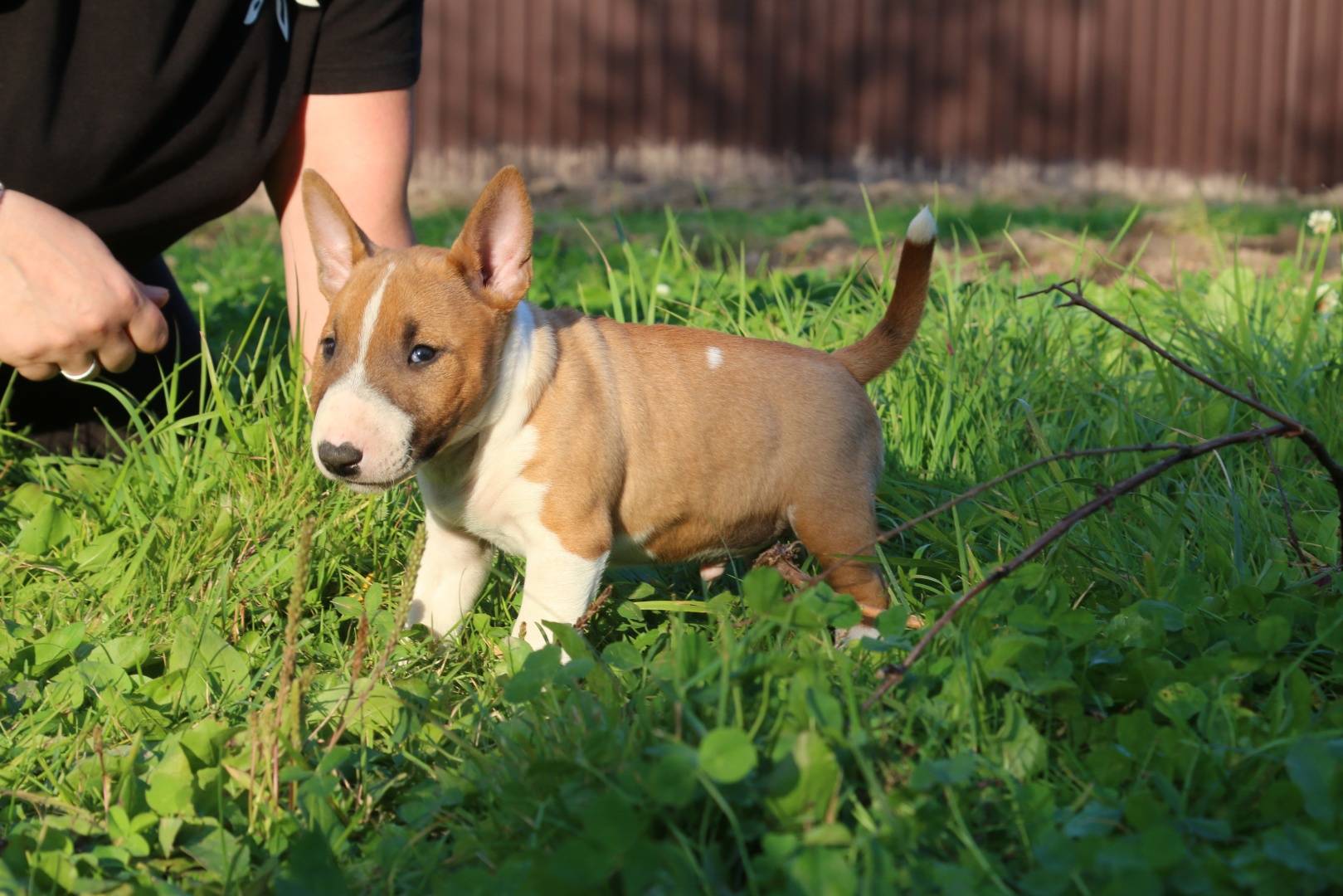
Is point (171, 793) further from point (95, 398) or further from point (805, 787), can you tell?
point (95, 398)

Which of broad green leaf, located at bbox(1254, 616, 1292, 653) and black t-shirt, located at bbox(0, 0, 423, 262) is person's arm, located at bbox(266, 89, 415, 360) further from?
broad green leaf, located at bbox(1254, 616, 1292, 653)

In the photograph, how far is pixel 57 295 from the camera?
305cm

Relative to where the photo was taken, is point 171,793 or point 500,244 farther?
point 500,244

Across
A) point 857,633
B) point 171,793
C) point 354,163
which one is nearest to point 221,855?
point 171,793

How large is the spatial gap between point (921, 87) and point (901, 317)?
10.8m

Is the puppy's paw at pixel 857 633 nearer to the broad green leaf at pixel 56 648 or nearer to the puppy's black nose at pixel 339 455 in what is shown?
the puppy's black nose at pixel 339 455

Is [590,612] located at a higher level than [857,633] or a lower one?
higher

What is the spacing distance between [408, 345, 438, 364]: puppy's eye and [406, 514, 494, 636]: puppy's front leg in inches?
19.8

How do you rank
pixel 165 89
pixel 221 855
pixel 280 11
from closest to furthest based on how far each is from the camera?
pixel 221 855
pixel 165 89
pixel 280 11

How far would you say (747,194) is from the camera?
470 inches

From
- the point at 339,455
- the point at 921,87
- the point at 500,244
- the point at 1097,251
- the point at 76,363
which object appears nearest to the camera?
the point at 339,455

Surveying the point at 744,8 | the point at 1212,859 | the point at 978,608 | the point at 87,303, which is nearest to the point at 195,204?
the point at 87,303

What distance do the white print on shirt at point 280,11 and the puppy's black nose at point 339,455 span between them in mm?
1916

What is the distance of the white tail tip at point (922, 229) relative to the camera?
2979 millimetres
